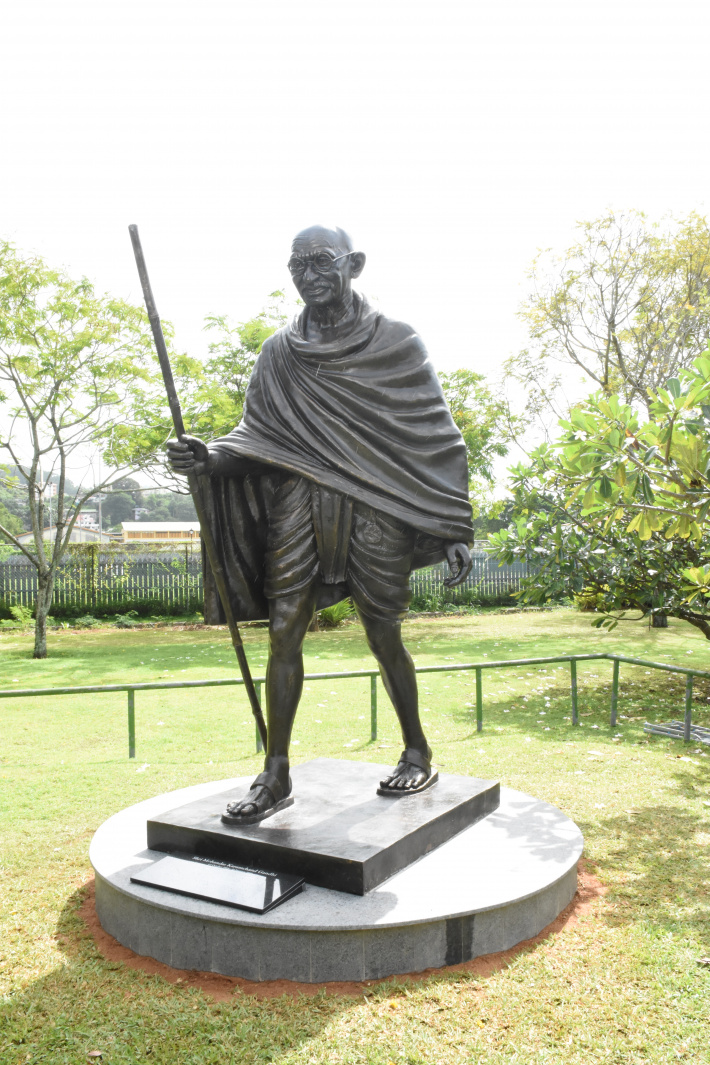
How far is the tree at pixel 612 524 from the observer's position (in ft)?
14.4

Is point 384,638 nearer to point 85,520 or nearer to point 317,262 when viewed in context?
point 317,262

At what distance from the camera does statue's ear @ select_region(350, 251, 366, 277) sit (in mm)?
3787

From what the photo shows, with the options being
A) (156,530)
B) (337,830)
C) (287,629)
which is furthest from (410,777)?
(156,530)

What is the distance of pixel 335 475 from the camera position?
372 centimetres

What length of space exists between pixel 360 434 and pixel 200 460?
30.7 inches

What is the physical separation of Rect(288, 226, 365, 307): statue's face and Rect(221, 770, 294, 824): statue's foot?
2.22 meters

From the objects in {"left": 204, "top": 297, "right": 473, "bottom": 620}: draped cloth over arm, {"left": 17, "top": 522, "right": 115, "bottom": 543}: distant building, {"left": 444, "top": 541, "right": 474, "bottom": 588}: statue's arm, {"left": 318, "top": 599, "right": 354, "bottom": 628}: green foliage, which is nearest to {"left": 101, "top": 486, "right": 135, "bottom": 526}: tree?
{"left": 17, "top": 522, "right": 115, "bottom": 543}: distant building

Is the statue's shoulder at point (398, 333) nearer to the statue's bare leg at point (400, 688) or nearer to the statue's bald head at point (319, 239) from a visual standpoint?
the statue's bald head at point (319, 239)

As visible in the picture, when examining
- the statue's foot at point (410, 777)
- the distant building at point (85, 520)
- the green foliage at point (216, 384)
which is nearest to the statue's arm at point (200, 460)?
the statue's foot at point (410, 777)

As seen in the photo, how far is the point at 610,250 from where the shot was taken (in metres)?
17.1

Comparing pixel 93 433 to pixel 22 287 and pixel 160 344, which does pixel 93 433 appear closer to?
pixel 22 287

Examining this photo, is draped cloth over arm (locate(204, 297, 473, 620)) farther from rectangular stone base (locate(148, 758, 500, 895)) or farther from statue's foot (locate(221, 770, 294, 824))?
rectangular stone base (locate(148, 758, 500, 895))

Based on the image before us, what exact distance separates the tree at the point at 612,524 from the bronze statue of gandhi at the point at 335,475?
1119 mm

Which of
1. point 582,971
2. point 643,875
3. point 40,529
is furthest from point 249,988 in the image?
point 40,529
